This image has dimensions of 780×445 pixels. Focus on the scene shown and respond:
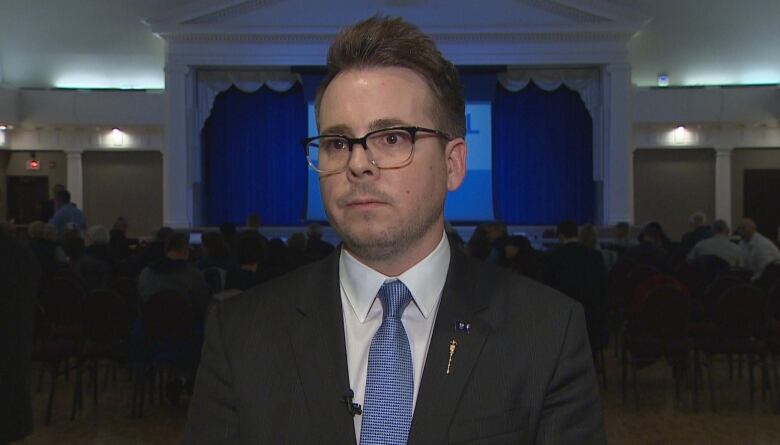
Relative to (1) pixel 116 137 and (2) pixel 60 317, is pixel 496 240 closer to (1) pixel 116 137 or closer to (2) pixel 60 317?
(2) pixel 60 317

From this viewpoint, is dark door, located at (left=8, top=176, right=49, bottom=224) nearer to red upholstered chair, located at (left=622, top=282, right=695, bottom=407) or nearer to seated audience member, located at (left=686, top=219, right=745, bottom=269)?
seated audience member, located at (left=686, top=219, right=745, bottom=269)

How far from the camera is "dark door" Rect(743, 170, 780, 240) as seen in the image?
18.5m

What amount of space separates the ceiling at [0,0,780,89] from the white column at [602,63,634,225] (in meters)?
1.10

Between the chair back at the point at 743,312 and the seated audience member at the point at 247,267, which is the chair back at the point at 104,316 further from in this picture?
the chair back at the point at 743,312

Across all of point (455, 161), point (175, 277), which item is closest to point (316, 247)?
point (175, 277)

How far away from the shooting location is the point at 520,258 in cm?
809

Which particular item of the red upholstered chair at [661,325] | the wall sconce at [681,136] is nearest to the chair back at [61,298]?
the red upholstered chair at [661,325]

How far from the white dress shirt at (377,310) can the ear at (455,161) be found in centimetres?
14

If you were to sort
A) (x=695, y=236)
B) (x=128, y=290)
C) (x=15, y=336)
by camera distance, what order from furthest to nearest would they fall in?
1. (x=695, y=236)
2. (x=128, y=290)
3. (x=15, y=336)

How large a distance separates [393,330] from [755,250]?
857cm

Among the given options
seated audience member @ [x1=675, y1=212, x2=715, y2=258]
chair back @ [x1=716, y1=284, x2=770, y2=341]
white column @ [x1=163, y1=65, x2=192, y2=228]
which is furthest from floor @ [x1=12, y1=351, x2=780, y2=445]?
white column @ [x1=163, y1=65, x2=192, y2=228]

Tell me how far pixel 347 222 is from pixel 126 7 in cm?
1727

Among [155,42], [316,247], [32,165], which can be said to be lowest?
[316,247]

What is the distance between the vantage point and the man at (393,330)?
1.40 metres
